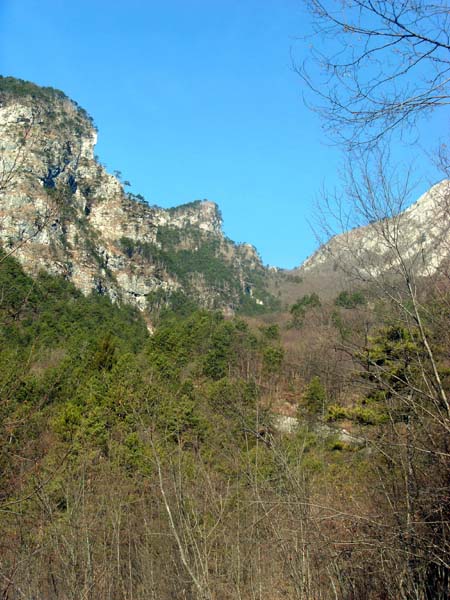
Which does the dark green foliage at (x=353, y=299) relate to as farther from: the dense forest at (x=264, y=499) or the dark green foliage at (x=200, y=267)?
the dark green foliage at (x=200, y=267)

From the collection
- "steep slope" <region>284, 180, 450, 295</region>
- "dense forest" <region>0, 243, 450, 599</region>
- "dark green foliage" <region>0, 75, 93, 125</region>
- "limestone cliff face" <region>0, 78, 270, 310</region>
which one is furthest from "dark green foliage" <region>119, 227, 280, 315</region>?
"steep slope" <region>284, 180, 450, 295</region>

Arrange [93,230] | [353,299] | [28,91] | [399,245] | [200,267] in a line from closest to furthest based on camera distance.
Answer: [399,245] < [353,299] < [93,230] < [28,91] < [200,267]

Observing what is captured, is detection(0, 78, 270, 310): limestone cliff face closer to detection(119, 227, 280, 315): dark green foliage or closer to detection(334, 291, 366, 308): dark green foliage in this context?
detection(119, 227, 280, 315): dark green foliage

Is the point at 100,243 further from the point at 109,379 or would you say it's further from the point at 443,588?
the point at 443,588

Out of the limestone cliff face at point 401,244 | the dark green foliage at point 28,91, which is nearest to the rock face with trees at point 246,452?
the limestone cliff face at point 401,244

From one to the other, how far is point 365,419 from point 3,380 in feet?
22.9

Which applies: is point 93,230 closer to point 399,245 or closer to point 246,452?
point 246,452

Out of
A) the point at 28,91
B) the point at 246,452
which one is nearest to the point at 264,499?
the point at 246,452

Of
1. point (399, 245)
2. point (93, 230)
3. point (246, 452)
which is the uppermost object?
point (93, 230)

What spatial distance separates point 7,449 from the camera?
4.23 metres

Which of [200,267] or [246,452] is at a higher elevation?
[200,267]

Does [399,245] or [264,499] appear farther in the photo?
[264,499]

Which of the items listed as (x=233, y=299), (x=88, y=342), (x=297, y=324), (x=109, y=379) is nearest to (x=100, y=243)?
(x=233, y=299)

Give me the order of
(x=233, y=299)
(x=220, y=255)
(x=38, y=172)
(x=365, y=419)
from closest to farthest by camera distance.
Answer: (x=365, y=419)
(x=38, y=172)
(x=233, y=299)
(x=220, y=255)
